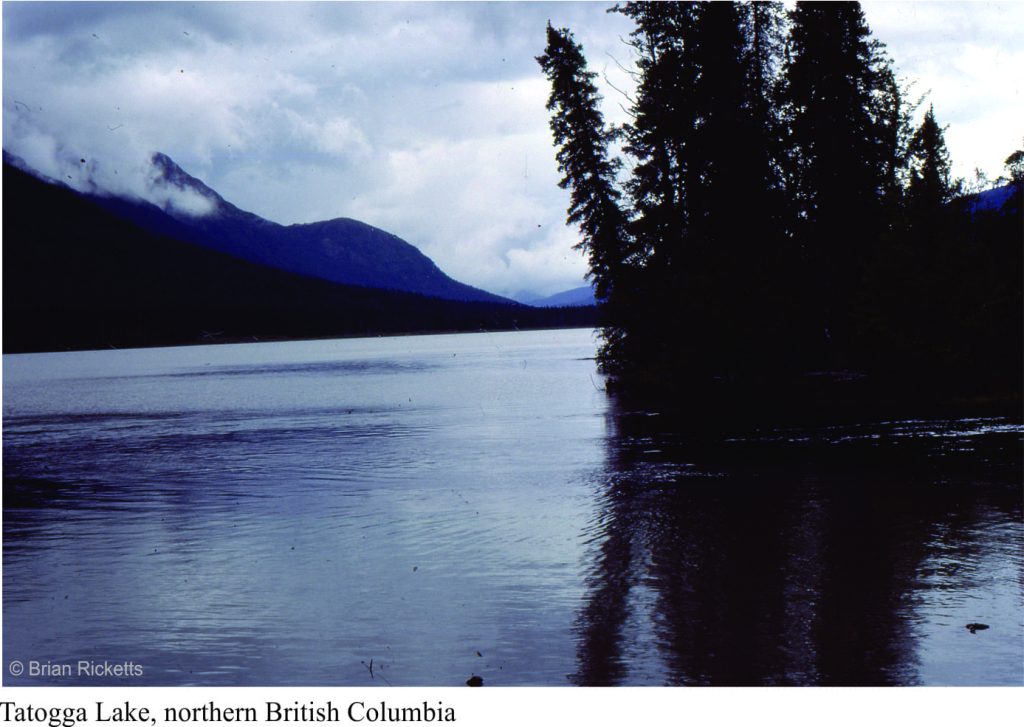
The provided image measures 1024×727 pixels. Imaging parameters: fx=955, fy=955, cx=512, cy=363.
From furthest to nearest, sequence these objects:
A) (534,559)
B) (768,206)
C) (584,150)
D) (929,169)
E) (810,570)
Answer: (584,150) < (768,206) < (929,169) < (534,559) < (810,570)

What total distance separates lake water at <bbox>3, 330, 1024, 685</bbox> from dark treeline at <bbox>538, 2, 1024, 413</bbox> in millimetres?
13667

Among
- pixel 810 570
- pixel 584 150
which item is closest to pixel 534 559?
pixel 810 570

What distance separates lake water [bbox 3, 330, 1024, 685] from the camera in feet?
27.5

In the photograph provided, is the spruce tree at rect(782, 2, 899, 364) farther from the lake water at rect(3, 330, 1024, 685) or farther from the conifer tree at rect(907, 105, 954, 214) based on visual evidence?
the lake water at rect(3, 330, 1024, 685)

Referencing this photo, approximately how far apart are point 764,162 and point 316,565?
32213 millimetres

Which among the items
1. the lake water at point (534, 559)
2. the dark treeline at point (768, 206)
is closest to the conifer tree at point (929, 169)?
the dark treeline at point (768, 206)

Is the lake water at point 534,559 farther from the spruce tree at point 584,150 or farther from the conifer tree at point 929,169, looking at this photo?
the spruce tree at point 584,150

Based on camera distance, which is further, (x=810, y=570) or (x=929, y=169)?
(x=929, y=169)

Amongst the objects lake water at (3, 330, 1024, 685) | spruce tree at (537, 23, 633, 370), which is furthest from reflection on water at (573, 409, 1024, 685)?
spruce tree at (537, 23, 633, 370)

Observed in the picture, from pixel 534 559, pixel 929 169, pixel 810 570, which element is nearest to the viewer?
pixel 810 570

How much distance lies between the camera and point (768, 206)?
39.9 m

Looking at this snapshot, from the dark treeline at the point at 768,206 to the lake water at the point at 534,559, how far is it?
1367cm

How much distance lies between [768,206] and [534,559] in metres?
31.0

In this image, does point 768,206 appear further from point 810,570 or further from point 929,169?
point 810,570
